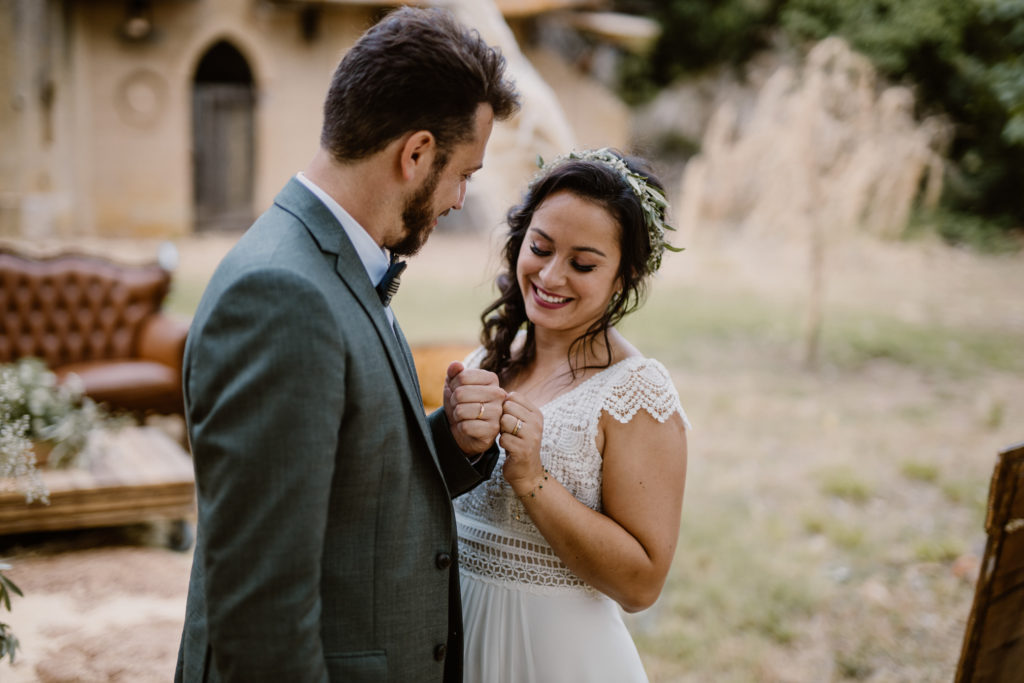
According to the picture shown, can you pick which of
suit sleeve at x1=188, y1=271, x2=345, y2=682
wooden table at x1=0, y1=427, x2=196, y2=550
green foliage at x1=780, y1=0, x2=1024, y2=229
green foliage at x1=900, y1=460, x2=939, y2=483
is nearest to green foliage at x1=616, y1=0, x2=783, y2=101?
green foliage at x1=780, y1=0, x2=1024, y2=229

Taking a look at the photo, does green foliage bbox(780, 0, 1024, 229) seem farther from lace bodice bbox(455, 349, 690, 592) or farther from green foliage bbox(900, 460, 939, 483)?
lace bodice bbox(455, 349, 690, 592)

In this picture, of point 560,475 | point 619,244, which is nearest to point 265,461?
point 560,475

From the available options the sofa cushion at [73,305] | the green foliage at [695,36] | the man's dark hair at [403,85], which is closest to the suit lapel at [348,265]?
the man's dark hair at [403,85]

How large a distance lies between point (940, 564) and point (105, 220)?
12.8m

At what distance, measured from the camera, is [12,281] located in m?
5.88

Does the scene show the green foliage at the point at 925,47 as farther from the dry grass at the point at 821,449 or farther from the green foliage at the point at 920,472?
the green foliage at the point at 920,472

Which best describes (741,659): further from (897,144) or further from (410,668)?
(897,144)

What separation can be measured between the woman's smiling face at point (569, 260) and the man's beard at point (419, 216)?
18.7 inches

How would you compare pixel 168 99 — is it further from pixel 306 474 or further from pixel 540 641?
pixel 306 474

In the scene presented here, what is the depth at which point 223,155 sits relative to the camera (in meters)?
14.4

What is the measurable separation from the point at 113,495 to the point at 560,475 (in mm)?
3289

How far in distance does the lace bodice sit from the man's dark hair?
0.76 m

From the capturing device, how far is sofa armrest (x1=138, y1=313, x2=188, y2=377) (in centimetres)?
591

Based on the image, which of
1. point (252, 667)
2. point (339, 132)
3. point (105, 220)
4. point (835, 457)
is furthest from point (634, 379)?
point (105, 220)
